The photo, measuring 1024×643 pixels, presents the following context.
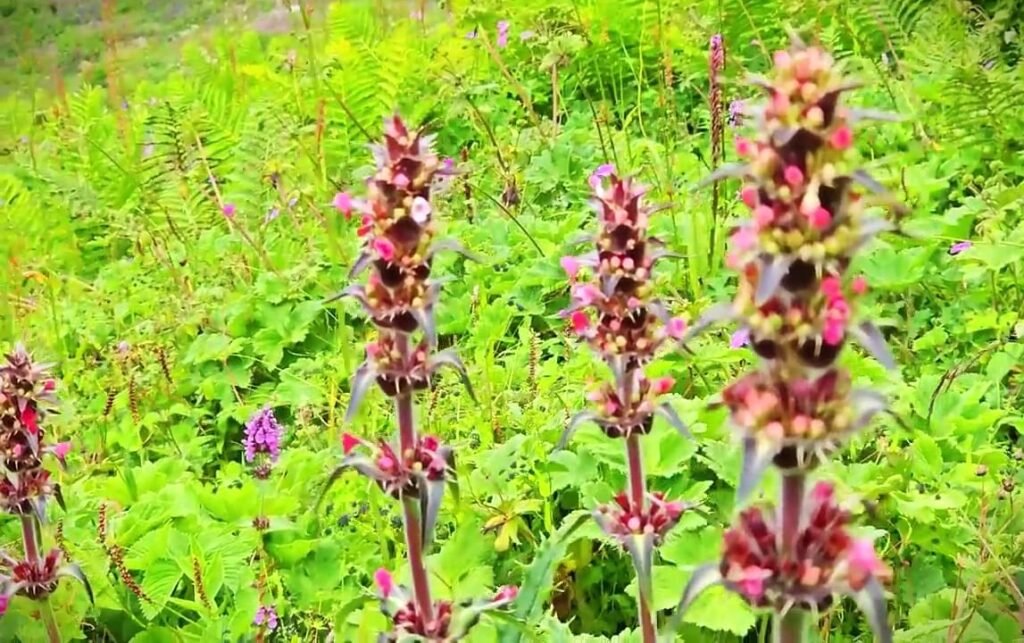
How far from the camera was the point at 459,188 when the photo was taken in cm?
459

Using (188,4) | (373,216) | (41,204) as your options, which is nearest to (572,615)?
(373,216)

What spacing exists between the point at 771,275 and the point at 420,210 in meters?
0.80

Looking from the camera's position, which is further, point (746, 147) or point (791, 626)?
point (791, 626)

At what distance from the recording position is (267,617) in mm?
2670

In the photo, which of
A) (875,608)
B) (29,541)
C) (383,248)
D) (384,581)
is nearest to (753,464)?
(875,608)

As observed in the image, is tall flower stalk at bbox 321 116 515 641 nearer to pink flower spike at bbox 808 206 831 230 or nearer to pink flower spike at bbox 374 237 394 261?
pink flower spike at bbox 374 237 394 261

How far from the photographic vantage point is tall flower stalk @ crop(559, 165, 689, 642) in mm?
1936

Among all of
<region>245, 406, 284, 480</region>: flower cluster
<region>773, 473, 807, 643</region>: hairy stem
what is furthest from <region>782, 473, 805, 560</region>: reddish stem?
<region>245, 406, 284, 480</region>: flower cluster

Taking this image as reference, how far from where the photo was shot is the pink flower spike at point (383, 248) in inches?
71.7

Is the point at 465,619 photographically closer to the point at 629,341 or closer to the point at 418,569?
the point at 418,569

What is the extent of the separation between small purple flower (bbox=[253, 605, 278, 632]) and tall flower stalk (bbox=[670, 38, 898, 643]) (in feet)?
5.34

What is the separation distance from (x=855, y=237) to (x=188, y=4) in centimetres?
1472

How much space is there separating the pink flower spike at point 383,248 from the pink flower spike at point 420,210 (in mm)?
69

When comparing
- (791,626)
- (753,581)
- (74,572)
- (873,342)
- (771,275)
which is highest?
(771,275)
